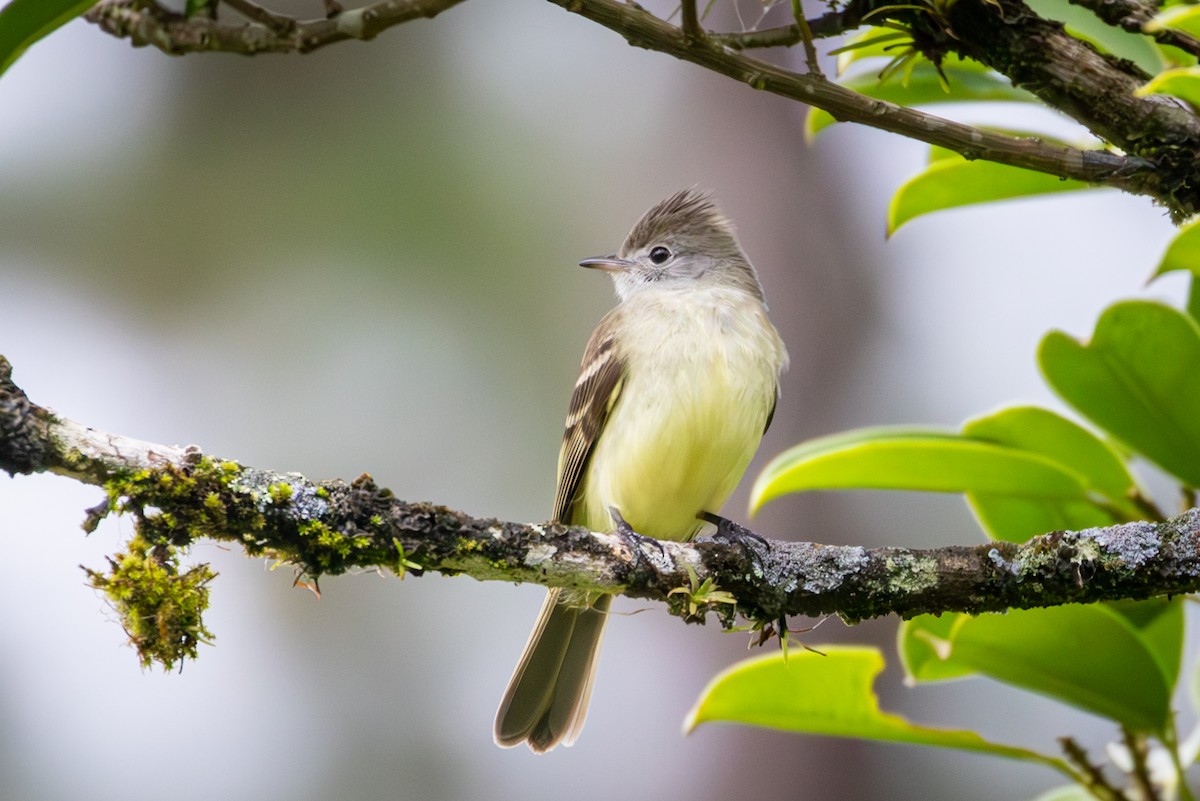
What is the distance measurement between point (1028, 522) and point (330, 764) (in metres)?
5.71

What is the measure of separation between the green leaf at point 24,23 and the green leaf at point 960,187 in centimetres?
173

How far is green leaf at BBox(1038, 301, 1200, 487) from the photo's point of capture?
7.91ft

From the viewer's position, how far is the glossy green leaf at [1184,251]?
212 cm

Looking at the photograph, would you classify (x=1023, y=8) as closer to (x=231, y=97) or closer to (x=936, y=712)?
(x=936, y=712)

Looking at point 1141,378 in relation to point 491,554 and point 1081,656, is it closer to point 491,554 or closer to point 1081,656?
point 1081,656

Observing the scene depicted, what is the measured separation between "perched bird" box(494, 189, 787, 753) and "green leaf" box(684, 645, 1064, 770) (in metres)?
0.80

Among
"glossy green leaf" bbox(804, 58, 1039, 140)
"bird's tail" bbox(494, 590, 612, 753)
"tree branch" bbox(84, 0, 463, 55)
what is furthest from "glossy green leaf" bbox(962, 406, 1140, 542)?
"tree branch" bbox(84, 0, 463, 55)

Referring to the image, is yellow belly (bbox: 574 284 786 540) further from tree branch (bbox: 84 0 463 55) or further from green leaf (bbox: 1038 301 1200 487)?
tree branch (bbox: 84 0 463 55)

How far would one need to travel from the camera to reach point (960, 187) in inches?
105

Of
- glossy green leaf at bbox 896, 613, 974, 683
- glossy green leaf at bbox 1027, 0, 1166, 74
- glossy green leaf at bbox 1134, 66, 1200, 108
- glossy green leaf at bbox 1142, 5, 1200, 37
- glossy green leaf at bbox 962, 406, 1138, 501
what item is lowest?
glossy green leaf at bbox 896, 613, 974, 683

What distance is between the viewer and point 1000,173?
264 centimetres

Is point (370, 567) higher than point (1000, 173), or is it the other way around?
point (1000, 173)

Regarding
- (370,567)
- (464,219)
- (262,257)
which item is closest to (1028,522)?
(370,567)

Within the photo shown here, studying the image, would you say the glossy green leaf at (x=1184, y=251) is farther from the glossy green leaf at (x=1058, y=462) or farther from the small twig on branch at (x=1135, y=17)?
the glossy green leaf at (x=1058, y=462)
